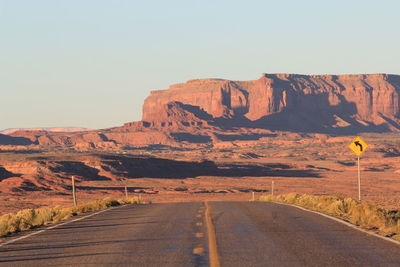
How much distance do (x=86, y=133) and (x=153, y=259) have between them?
175515 mm

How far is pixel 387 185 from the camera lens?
235ft

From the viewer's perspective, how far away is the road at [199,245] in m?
10.3

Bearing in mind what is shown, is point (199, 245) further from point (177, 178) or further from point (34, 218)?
point (177, 178)

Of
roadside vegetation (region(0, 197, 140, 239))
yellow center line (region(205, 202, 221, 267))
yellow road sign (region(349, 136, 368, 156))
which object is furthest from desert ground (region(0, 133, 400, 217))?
yellow center line (region(205, 202, 221, 267))

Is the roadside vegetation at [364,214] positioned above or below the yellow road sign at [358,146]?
below

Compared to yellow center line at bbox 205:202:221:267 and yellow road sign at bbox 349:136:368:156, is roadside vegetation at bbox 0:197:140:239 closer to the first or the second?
yellow center line at bbox 205:202:221:267

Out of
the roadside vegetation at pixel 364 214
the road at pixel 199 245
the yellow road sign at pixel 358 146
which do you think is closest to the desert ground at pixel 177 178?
the yellow road sign at pixel 358 146

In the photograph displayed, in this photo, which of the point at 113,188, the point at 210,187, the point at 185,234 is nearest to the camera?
the point at 185,234

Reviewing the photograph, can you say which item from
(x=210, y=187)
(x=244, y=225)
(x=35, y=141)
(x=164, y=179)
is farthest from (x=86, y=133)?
(x=244, y=225)

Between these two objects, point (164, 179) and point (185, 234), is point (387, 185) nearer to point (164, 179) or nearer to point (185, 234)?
point (164, 179)

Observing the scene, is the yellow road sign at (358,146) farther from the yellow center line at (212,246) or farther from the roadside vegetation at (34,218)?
the roadside vegetation at (34,218)

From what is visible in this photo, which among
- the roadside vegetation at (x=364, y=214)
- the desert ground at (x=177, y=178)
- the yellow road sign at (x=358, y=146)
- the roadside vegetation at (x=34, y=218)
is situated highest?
the yellow road sign at (x=358, y=146)

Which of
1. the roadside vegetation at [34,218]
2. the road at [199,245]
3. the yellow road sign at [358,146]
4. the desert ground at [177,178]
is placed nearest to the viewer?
the road at [199,245]

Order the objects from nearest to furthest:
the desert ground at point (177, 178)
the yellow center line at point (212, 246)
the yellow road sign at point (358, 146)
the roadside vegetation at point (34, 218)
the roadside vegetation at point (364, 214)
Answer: the yellow center line at point (212, 246) < the roadside vegetation at point (364, 214) < the roadside vegetation at point (34, 218) < the yellow road sign at point (358, 146) < the desert ground at point (177, 178)
